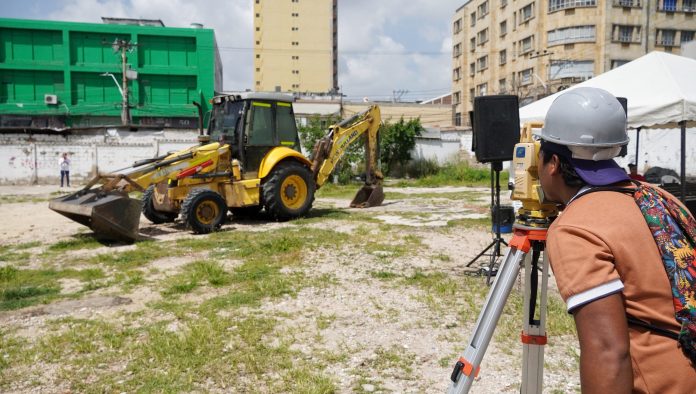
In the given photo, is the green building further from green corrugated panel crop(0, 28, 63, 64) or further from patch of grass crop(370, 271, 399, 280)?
patch of grass crop(370, 271, 399, 280)

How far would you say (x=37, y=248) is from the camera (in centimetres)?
855

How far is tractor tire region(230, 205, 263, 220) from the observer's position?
11547mm

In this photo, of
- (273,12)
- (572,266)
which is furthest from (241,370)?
(273,12)

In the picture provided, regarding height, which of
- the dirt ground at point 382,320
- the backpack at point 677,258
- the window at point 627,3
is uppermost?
the window at point 627,3

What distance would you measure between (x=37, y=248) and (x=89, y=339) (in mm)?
5075

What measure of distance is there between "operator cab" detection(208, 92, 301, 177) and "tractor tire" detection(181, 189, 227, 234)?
44.9 inches

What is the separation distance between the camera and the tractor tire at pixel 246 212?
11.5 m

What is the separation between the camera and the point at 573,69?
42719mm

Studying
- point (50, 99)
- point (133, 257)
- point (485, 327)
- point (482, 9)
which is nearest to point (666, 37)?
point (482, 9)

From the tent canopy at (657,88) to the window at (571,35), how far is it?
125 ft

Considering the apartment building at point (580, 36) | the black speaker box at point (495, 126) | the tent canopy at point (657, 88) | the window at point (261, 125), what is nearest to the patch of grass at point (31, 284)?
the window at point (261, 125)

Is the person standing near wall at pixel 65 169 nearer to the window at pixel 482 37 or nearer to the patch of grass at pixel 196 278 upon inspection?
the patch of grass at pixel 196 278

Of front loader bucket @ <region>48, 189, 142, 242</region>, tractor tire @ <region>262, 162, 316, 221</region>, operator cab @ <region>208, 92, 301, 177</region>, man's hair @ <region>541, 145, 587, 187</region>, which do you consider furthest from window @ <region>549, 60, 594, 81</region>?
man's hair @ <region>541, 145, 587, 187</region>

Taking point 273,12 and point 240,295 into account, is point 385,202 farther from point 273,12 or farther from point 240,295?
point 273,12
